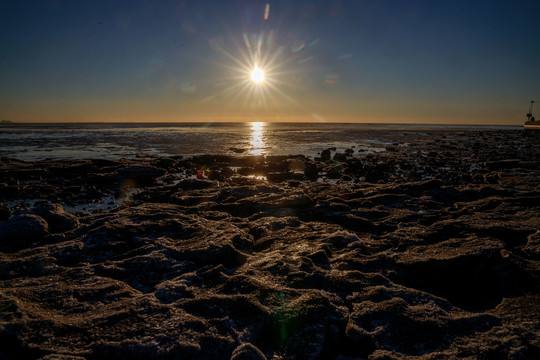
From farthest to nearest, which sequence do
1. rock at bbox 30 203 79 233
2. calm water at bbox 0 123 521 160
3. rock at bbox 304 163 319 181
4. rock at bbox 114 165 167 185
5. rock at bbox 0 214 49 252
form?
calm water at bbox 0 123 521 160, rock at bbox 304 163 319 181, rock at bbox 114 165 167 185, rock at bbox 30 203 79 233, rock at bbox 0 214 49 252

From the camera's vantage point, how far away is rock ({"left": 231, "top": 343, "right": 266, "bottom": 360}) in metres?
2.68

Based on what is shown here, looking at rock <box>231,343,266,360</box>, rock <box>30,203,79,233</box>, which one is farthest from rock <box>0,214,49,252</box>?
rock <box>231,343,266,360</box>

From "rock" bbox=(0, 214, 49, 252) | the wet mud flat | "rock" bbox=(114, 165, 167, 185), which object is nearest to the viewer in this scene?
the wet mud flat

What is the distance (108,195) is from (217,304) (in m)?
8.32

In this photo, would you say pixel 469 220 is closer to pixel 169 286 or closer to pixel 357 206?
pixel 357 206

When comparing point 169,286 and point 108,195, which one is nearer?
point 169,286

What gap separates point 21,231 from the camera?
→ 18.1ft

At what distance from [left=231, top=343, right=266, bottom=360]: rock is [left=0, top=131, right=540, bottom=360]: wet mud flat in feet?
0.05

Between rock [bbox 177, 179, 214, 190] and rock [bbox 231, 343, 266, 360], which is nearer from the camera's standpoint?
rock [bbox 231, 343, 266, 360]

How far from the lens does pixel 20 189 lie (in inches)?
396

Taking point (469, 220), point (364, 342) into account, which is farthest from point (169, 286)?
point (469, 220)

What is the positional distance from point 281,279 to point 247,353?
4.81 feet

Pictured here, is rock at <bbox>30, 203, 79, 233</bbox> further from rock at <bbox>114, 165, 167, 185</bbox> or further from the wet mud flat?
rock at <bbox>114, 165, 167, 185</bbox>

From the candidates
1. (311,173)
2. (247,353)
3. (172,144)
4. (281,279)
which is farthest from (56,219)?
(172,144)
